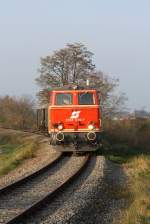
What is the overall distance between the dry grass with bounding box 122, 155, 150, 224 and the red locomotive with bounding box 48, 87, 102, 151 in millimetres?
3472

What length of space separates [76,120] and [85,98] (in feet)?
3.48

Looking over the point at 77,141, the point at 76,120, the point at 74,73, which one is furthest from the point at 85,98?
the point at 74,73

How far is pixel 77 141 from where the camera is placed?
2353 centimetres

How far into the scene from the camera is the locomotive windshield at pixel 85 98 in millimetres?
23812

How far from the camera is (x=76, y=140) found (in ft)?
77.0

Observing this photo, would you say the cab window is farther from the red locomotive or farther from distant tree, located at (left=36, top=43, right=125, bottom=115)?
distant tree, located at (left=36, top=43, right=125, bottom=115)

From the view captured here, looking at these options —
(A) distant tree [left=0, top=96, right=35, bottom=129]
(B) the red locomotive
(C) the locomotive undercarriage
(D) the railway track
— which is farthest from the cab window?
(A) distant tree [left=0, top=96, right=35, bottom=129]

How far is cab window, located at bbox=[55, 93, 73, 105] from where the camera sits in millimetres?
23938

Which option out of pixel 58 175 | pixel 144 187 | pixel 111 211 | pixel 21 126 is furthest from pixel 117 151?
pixel 21 126

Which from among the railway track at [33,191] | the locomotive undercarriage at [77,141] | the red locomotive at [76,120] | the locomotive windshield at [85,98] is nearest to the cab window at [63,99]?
the red locomotive at [76,120]

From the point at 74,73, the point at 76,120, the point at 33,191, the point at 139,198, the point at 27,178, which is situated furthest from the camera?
the point at 74,73

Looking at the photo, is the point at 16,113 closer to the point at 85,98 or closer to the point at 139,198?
the point at 85,98

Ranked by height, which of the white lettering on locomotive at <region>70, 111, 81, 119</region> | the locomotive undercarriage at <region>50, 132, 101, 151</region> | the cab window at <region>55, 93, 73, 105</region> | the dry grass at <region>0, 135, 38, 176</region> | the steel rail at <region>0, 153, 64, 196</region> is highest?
the cab window at <region>55, 93, 73, 105</region>

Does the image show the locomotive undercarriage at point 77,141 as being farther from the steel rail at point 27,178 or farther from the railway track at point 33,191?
the railway track at point 33,191
